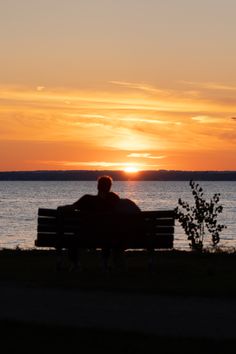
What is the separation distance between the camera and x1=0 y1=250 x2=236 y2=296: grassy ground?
1152 centimetres

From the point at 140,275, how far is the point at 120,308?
3.22 meters

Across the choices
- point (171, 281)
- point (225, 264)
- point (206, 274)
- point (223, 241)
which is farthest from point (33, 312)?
point (223, 241)

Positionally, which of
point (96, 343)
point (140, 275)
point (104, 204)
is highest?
point (104, 204)

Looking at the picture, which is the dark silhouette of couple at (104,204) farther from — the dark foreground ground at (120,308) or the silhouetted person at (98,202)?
the dark foreground ground at (120,308)

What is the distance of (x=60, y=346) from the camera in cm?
788

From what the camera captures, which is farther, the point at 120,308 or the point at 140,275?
the point at 140,275

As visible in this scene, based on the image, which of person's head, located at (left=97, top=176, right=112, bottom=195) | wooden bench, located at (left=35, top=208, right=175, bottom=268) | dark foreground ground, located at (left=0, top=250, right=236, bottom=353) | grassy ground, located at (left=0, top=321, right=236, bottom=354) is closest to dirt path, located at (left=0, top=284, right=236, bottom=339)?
dark foreground ground, located at (left=0, top=250, right=236, bottom=353)

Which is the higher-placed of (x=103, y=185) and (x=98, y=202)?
(x=103, y=185)

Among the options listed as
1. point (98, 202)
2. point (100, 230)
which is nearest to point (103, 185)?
point (98, 202)

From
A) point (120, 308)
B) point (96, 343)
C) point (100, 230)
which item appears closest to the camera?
point (96, 343)

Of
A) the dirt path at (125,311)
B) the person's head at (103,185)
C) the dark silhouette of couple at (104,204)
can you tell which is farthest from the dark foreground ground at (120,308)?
the person's head at (103,185)

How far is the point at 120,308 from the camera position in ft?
32.5

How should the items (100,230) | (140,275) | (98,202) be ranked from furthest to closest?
(98,202) < (100,230) < (140,275)

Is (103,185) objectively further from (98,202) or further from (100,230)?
(100,230)
